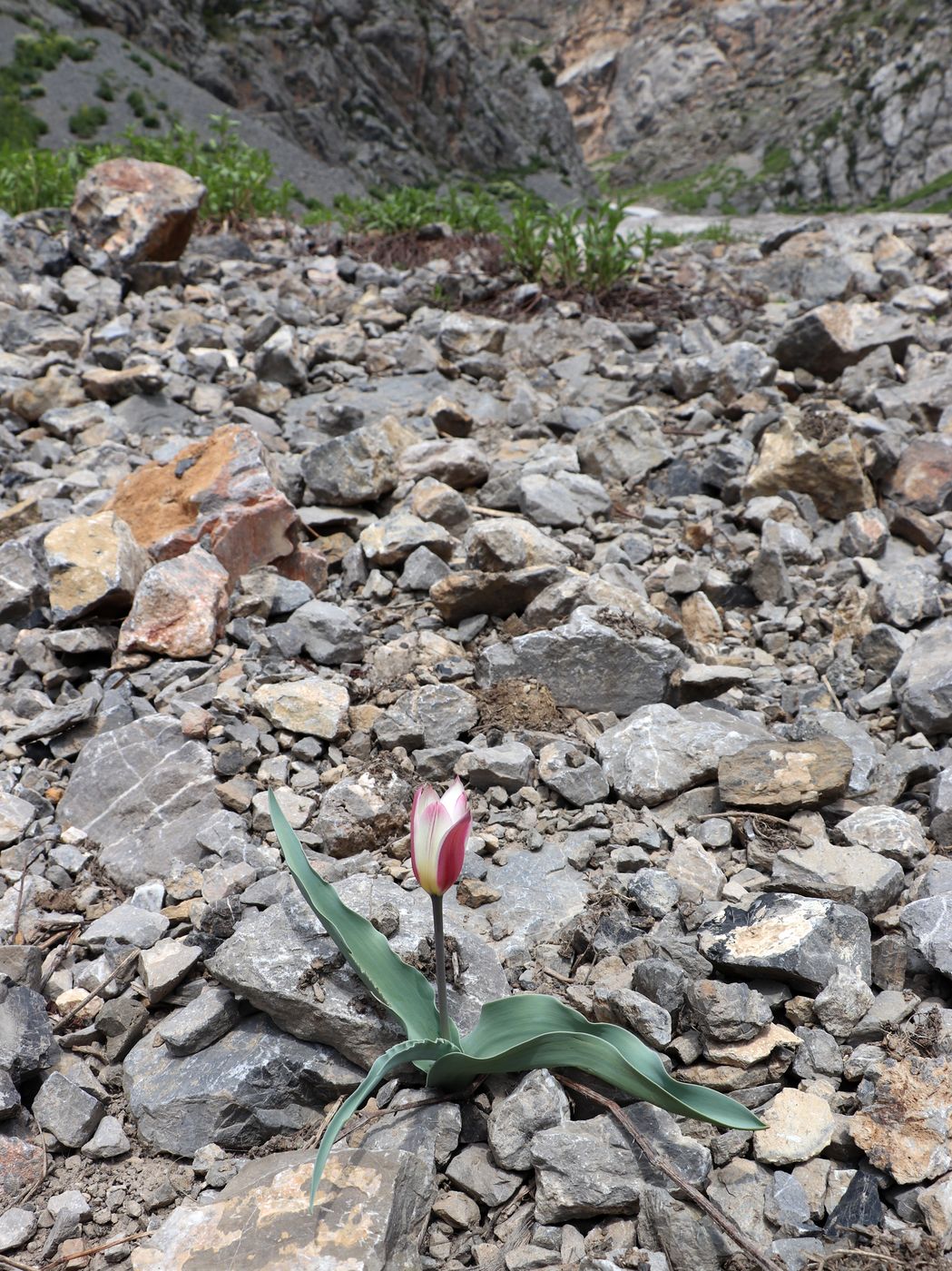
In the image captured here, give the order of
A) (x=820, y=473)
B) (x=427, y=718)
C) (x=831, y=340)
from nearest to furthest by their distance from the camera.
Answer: (x=427, y=718) → (x=820, y=473) → (x=831, y=340)

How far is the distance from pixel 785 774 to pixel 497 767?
0.77 metres

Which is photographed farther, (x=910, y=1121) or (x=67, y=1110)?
(x=67, y=1110)

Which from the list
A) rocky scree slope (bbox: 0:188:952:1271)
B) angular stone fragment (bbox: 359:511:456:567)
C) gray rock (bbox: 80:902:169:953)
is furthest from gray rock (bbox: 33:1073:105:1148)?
angular stone fragment (bbox: 359:511:456:567)

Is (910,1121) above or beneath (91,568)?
beneath

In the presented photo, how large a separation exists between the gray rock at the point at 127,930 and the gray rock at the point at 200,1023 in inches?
9.6

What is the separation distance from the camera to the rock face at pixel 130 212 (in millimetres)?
6176

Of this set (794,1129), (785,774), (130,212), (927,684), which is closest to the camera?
(794,1129)

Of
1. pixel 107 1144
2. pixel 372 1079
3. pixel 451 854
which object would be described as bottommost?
pixel 107 1144

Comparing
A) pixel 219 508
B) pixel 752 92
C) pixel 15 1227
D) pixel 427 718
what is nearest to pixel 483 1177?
pixel 15 1227

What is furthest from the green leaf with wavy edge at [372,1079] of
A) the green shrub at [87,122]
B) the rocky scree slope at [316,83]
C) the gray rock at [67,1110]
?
the green shrub at [87,122]

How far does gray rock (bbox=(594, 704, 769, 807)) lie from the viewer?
2449 millimetres

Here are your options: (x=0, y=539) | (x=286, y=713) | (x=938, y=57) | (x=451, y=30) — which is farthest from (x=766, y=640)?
(x=451, y=30)

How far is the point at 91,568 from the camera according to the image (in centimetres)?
316

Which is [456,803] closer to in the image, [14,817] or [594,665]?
[594,665]
